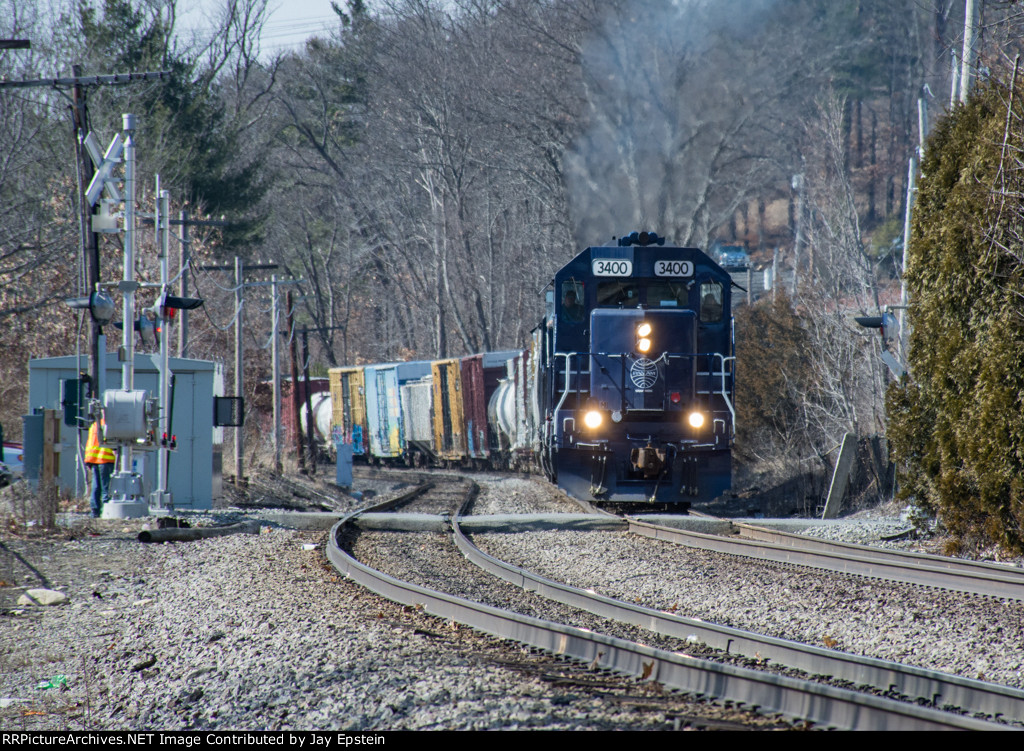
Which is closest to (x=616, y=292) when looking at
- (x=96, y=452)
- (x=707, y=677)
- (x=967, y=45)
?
(x=967, y=45)

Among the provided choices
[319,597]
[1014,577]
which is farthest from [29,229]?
[1014,577]

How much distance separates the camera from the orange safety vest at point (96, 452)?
556 inches

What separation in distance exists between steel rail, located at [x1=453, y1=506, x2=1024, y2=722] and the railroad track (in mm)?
529

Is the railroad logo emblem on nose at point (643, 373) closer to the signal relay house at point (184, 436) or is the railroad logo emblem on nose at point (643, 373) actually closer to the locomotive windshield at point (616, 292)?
the locomotive windshield at point (616, 292)

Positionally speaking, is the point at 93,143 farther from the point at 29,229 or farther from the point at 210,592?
the point at 29,229

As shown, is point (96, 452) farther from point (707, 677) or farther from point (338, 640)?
point (707, 677)

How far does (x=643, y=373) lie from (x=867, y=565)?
550 centimetres

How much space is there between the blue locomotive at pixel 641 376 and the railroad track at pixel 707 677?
278 inches

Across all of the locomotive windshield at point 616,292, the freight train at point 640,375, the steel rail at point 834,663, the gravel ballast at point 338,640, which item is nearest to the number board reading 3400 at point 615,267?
the freight train at point 640,375

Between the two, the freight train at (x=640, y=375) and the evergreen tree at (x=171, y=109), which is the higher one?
the evergreen tree at (x=171, y=109)

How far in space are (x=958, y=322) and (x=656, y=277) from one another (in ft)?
15.4

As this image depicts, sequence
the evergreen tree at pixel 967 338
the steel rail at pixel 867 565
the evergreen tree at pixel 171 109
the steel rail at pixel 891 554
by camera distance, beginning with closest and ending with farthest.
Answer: the steel rail at pixel 867 565, the steel rail at pixel 891 554, the evergreen tree at pixel 967 338, the evergreen tree at pixel 171 109

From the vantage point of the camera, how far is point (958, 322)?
36.3 feet

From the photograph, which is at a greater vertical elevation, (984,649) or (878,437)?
(878,437)
